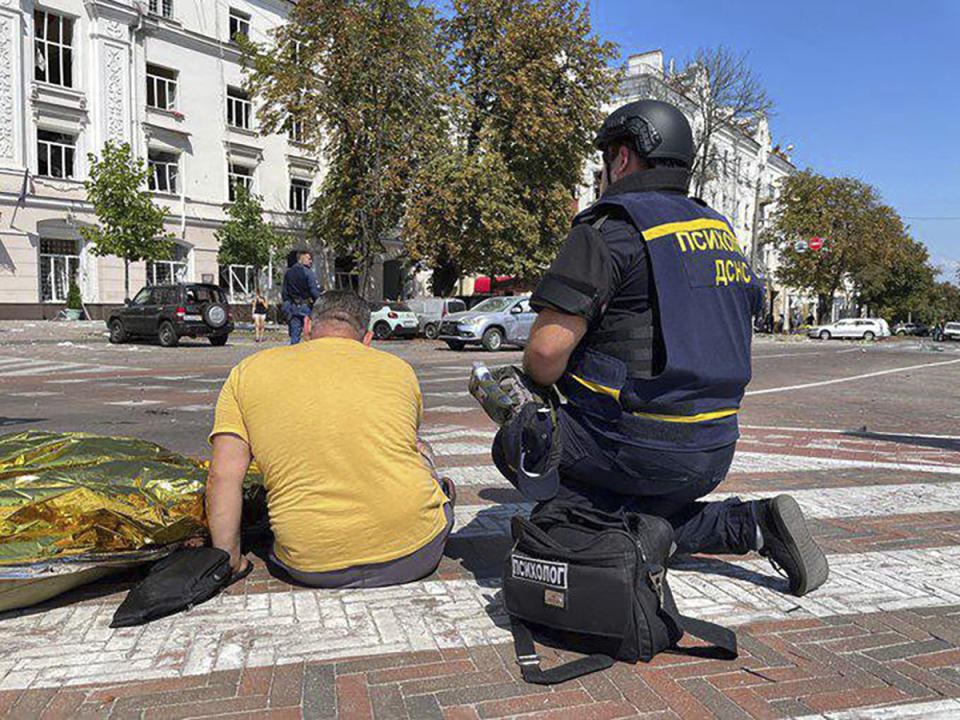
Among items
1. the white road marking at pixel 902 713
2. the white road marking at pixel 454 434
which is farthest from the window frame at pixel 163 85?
the white road marking at pixel 902 713

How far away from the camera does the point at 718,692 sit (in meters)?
2.42

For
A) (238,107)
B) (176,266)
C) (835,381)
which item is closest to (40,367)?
(835,381)

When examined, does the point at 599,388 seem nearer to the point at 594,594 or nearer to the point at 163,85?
the point at 594,594

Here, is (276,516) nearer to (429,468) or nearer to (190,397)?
(429,468)

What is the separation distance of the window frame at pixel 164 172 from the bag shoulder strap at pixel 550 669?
3169 cm

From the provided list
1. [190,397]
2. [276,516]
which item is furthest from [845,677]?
[190,397]

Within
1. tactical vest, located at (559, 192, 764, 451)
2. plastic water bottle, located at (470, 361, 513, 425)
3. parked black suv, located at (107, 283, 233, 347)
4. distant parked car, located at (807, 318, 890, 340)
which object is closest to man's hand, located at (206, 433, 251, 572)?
plastic water bottle, located at (470, 361, 513, 425)

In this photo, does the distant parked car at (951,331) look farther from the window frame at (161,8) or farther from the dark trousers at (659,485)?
the dark trousers at (659,485)

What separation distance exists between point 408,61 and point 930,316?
281 ft

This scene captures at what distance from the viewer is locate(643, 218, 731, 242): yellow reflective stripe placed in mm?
2756

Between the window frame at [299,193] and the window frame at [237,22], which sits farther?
the window frame at [299,193]

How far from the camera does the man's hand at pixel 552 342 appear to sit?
9.11 feet

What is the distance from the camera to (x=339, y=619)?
2.95m

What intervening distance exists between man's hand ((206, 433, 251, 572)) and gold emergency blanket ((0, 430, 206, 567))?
159 mm
